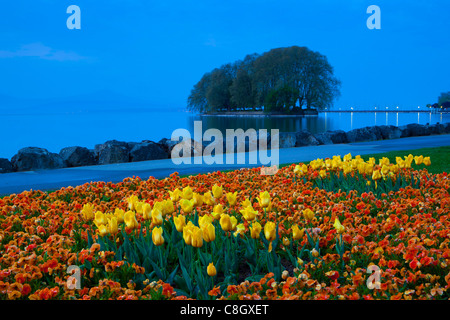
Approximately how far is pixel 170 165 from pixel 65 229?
6.50 meters

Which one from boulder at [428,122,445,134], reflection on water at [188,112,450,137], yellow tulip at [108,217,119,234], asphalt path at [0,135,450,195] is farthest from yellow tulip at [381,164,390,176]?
reflection on water at [188,112,450,137]

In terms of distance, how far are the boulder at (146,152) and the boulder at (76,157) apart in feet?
3.82

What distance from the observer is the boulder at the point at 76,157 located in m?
11.6

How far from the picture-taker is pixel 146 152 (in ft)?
40.3

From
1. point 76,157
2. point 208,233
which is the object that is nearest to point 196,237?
point 208,233

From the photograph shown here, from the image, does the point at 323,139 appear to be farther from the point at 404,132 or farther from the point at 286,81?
the point at 286,81

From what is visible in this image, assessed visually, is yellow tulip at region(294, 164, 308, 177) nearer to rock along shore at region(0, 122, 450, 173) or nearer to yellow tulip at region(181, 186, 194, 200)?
yellow tulip at region(181, 186, 194, 200)

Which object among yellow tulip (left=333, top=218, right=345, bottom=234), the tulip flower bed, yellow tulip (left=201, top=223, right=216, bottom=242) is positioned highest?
yellow tulip (left=201, top=223, right=216, bottom=242)

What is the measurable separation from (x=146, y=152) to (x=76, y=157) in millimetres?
1876

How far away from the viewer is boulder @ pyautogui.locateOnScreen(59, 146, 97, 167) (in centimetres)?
1157

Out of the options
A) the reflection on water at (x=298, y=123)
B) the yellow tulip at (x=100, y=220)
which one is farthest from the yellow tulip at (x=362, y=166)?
the reflection on water at (x=298, y=123)

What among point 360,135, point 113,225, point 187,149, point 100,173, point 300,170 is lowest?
point 100,173

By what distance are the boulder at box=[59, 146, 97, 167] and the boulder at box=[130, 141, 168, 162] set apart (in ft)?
3.82
